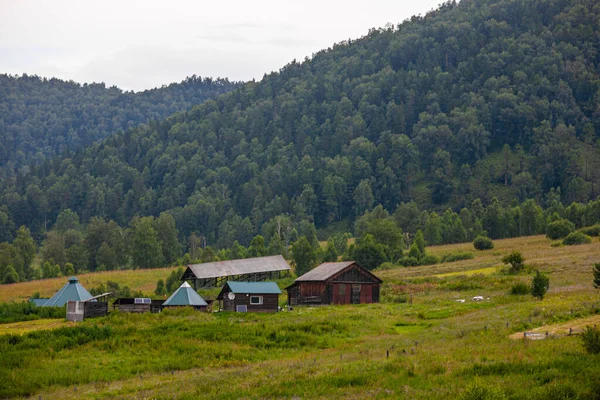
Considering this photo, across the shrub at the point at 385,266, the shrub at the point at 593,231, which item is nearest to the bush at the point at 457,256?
the shrub at the point at 385,266

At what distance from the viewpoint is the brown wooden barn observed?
74.0 metres

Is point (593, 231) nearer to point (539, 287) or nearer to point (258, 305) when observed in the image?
point (539, 287)

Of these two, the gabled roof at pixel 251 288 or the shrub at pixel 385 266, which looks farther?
the shrub at pixel 385 266

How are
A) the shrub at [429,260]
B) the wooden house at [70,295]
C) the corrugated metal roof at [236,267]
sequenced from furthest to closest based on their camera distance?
the shrub at [429,260] < the corrugated metal roof at [236,267] < the wooden house at [70,295]

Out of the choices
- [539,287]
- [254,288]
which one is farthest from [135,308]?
[539,287]

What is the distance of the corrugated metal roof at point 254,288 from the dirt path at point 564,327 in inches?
1199

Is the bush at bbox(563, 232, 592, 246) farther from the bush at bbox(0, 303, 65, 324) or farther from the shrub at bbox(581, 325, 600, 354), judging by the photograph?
the shrub at bbox(581, 325, 600, 354)

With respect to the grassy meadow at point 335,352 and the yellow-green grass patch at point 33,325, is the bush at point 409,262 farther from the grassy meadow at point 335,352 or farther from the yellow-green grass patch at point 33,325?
the yellow-green grass patch at point 33,325

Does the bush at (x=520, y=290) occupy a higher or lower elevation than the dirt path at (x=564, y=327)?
higher

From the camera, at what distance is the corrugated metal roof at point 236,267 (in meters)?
89.1

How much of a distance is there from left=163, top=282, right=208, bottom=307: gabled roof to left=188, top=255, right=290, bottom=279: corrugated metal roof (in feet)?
63.3

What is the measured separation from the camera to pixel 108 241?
149 meters

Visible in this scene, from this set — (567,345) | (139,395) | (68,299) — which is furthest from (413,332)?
(68,299)

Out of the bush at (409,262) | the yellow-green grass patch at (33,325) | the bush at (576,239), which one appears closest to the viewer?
the yellow-green grass patch at (33,325)
